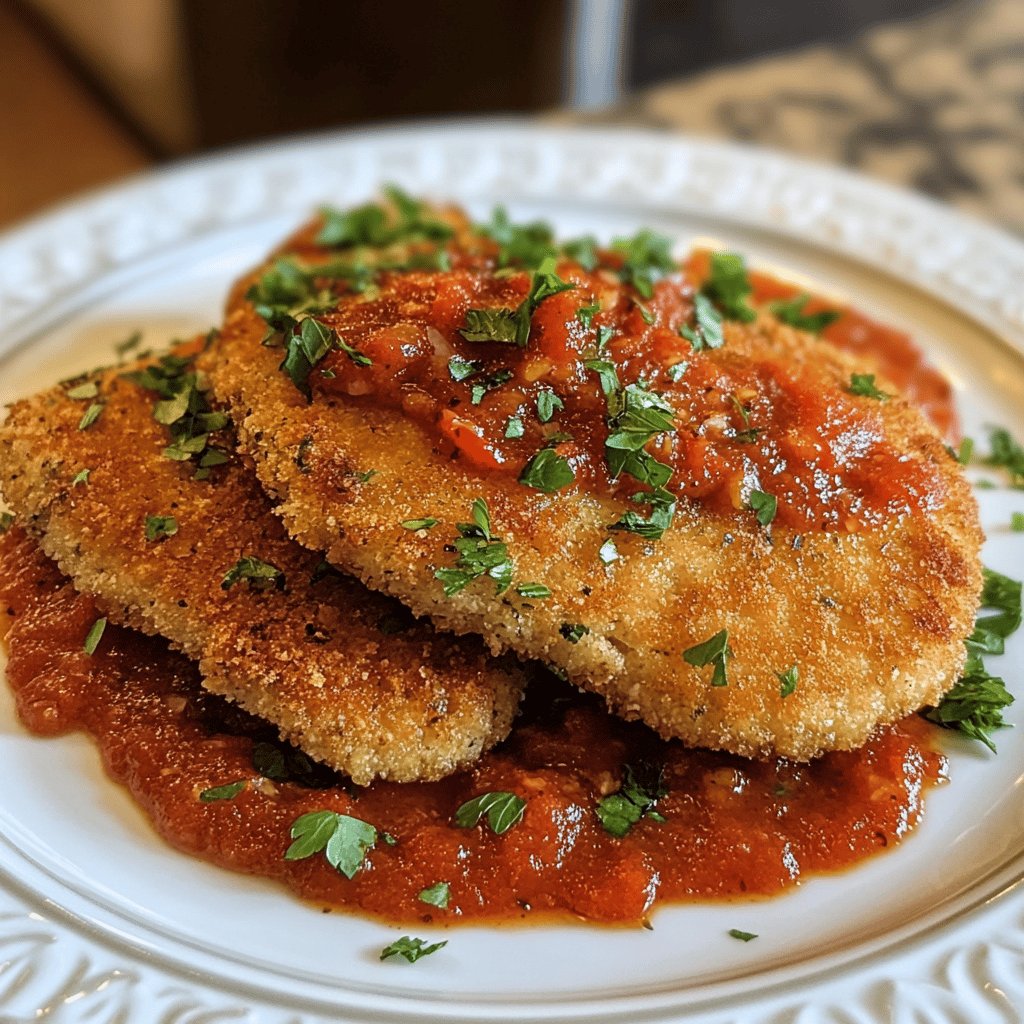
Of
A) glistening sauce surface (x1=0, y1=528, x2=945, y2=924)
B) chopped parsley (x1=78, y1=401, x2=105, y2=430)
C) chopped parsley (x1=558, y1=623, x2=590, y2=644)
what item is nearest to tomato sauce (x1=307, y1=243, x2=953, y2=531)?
chopped parsley (x1=558, y1=623, x2=590, y2=644)

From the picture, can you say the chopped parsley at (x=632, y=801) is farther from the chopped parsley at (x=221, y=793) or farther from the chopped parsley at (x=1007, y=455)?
the chopped parsley at (x=1007, y=455)

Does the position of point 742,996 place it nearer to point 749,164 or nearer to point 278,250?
point 278,250

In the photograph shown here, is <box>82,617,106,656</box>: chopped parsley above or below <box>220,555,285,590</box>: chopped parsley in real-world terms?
below

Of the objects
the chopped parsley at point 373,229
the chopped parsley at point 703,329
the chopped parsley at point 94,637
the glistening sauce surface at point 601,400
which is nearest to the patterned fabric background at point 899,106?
the chopped parsley at point 373,229

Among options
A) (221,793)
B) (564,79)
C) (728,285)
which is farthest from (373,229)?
(564,79)

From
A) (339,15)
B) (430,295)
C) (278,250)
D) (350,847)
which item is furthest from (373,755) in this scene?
(339,15)

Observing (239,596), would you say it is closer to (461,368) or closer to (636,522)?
(461,368)

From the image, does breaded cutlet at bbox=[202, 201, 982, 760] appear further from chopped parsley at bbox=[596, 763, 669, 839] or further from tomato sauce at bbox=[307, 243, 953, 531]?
chopped parsley at bbox=[596, 763, 669, 839]
